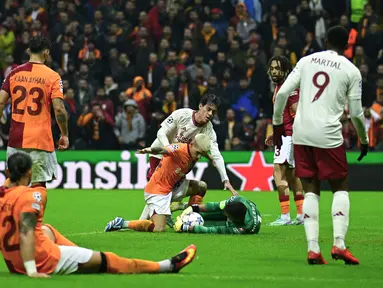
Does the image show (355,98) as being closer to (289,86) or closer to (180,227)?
(289,86)

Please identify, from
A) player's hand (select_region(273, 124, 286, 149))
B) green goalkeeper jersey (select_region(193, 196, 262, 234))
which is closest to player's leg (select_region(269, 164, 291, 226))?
green goalkeeper jersey (select_region(193, 196, 262, 234))

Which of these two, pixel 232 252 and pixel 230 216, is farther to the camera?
pixel 230 216

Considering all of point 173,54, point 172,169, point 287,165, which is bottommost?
point 287,165

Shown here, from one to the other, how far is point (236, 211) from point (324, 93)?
314 cm

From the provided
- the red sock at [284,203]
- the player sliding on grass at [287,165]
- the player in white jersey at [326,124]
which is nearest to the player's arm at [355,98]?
the player in white jersey at [326,124]

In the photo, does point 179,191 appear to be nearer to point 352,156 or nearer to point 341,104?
point 341,104

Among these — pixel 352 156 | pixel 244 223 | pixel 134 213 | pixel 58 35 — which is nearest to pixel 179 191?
pixel 244 223

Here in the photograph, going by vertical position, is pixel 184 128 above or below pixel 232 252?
above

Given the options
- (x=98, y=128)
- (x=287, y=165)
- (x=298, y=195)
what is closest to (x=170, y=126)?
(x=287, y=165)

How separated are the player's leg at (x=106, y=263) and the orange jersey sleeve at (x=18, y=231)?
0.09 metres

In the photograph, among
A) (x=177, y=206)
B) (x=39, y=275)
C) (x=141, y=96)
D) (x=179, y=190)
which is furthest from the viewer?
(x=141, y=96)

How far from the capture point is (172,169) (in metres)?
13.0

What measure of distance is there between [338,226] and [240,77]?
15592 mm

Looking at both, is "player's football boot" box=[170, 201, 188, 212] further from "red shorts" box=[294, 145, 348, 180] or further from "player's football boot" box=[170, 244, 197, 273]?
"player's football boot" box=[170, 244, 197, 273]
